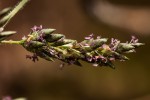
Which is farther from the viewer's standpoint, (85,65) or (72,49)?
(85,65)

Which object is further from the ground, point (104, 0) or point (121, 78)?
point (104, 0)

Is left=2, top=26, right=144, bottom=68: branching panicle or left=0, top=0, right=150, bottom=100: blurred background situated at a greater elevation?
left=0, top=0, right=150, bottom=100: blurred background

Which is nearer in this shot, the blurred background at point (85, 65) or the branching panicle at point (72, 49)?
the branching panicle at point (72, 49)

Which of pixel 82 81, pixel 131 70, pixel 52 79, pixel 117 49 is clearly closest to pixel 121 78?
pixel 131 70

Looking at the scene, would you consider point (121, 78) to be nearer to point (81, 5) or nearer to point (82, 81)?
point (82, 81)

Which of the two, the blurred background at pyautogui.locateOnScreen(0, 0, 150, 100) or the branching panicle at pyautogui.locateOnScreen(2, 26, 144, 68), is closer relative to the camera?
the branching panicle at pyautogui.locateOnScreen(2, 26, 144, 68)

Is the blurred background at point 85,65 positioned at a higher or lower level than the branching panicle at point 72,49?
higher

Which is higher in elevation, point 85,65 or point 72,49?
point 85,65

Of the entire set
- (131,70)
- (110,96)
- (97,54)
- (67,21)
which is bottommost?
(97,54)
